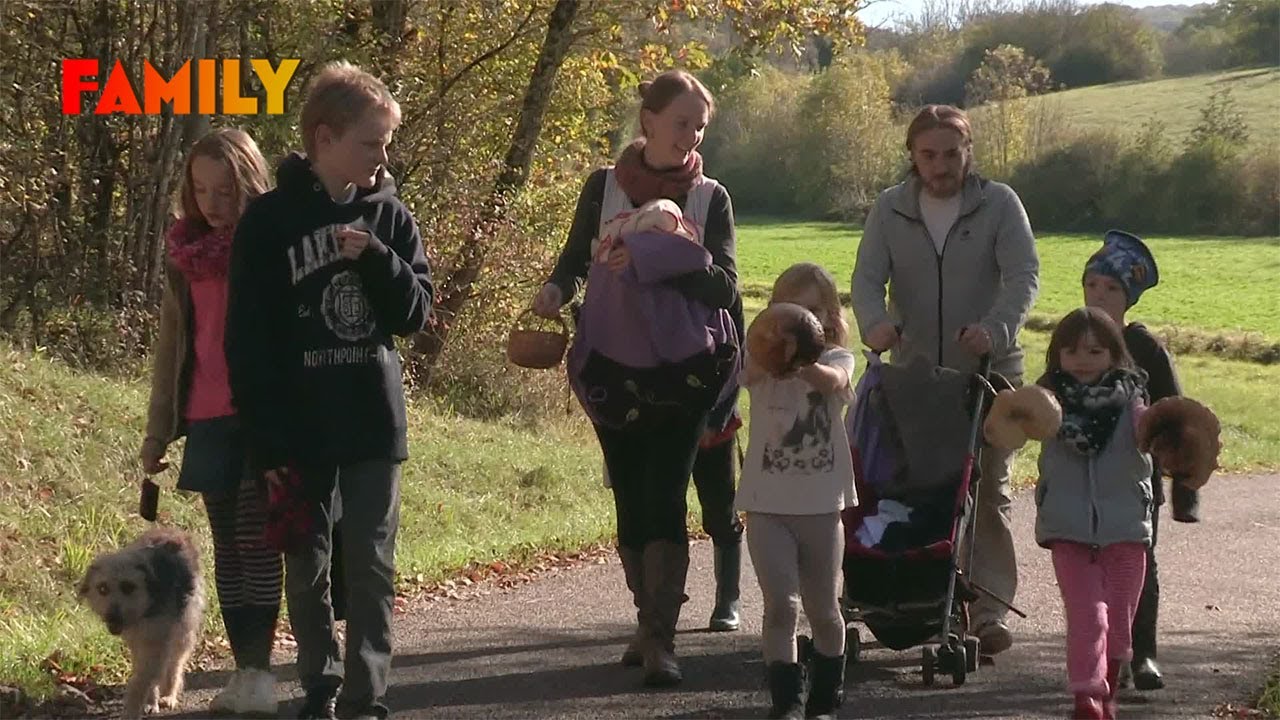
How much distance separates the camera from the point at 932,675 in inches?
258

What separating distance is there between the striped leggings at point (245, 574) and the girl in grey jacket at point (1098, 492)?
2.67 m

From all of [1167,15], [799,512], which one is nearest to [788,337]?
[799,512]

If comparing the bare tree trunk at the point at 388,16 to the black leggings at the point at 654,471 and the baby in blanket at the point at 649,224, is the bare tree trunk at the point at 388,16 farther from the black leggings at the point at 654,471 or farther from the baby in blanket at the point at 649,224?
the black leggings at the point at 654,471

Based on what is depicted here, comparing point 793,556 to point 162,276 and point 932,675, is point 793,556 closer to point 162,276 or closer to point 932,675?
point 932,675

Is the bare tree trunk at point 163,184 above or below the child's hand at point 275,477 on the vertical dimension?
above

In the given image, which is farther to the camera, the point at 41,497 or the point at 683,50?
the point at 683,50

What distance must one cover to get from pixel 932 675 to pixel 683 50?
14197 millimetres

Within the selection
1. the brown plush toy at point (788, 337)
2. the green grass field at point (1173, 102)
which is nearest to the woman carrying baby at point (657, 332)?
the brown plush toy at point (788, 337)

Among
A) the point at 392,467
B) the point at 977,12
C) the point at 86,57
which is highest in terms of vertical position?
the point at 977,12

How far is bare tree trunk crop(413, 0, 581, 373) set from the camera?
724 inches

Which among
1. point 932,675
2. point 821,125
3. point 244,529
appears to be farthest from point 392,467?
point 821,125

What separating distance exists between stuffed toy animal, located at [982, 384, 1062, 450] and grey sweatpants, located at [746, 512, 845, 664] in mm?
702

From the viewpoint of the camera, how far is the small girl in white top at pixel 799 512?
580 cm

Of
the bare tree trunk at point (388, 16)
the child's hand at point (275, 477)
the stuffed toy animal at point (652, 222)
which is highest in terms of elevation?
the bare tree trunk at point (388, 16)
